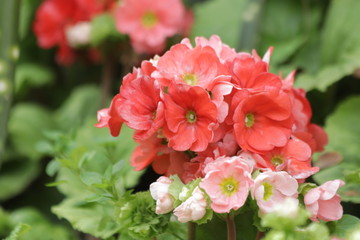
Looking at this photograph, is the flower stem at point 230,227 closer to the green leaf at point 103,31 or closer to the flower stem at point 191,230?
the flower stem at point 191,230

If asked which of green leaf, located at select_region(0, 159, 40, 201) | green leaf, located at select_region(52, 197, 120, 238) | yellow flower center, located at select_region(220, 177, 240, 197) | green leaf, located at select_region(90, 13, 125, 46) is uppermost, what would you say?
yellow flower center, located at select_region(220, 177, 240, 197)

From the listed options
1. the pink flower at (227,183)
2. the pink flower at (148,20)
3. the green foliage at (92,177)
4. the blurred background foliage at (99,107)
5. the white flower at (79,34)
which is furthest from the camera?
the white flower at (79,34)

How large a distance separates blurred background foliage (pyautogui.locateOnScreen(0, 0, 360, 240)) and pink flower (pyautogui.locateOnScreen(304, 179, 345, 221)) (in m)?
0.03

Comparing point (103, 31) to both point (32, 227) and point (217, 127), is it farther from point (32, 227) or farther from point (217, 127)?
point (217, 127)

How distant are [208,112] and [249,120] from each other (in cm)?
6

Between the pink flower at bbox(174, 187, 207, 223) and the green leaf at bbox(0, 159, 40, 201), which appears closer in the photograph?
the pink flower at bbox(174, 187, 207, 223)

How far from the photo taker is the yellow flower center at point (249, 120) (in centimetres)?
62

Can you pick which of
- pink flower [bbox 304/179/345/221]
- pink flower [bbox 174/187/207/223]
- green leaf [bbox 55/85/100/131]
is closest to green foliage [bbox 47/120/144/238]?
pink flower [bbox 174/187/207/223]

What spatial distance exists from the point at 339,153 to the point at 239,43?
1.19 ft

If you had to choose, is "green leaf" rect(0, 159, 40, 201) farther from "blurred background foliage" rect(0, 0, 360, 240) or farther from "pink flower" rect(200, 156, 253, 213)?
"pink flower" rect(200, 156, 253, 213)

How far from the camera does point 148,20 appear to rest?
1.11m

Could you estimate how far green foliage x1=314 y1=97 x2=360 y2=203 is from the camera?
78cm

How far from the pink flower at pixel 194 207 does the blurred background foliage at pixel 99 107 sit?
10 cm

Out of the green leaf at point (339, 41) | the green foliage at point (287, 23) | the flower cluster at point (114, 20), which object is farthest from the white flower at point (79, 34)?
the green leaf at point (339, 41)
